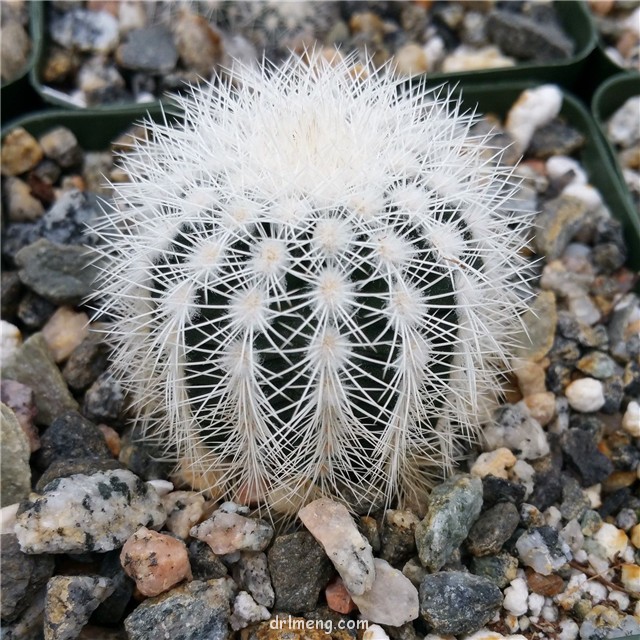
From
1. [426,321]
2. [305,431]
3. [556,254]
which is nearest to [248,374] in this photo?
[305,431]

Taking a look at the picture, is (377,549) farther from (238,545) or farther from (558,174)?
(558,174)

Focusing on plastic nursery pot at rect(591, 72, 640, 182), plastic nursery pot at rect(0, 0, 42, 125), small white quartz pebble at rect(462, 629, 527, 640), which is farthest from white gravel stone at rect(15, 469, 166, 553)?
plastic nursery pot at rect(591, 72, 640, 182)

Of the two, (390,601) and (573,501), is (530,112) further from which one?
(390,601)

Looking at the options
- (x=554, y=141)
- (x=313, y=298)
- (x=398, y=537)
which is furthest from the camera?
(x=554, y=141)

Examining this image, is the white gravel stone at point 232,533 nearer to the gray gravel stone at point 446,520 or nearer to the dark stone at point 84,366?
the gray gravel stone at point 446,520

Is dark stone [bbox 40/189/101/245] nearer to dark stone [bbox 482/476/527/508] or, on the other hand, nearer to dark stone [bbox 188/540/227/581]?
dark stone [bbox 188/540/227/581]

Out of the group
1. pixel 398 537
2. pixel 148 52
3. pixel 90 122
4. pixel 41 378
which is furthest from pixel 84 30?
pixel 398 537
